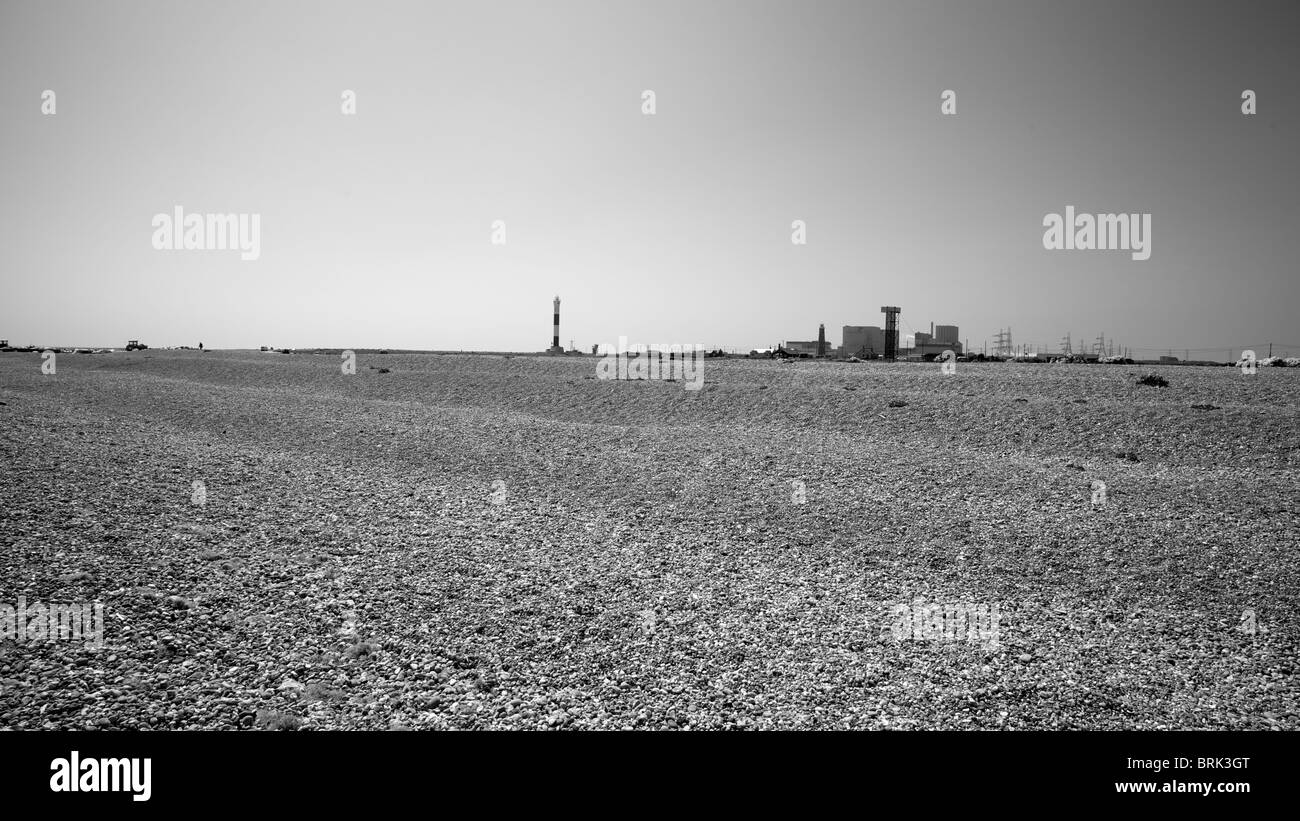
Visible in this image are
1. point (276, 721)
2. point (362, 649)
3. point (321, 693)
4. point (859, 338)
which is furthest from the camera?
point (859, 338)

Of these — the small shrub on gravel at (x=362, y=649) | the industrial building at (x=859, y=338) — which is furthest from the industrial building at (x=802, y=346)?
the small shrub on gravel at (x=362, y=649)

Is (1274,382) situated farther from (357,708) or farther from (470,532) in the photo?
(357,708)

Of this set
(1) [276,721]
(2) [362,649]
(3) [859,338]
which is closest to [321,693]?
(1) [276,721]

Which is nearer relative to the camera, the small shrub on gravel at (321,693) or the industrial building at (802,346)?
the small shrub on gravel at (321,693)

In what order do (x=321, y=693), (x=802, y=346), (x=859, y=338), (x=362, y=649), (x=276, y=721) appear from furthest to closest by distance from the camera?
(x=802, y=346)
(x=859, y=338)
(x=362, y=649)
(x=321, y=693)
(x=276, y=721)

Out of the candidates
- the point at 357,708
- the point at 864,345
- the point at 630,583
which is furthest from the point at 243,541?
the point at 864,345

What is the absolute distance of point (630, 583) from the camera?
1037 centimetres

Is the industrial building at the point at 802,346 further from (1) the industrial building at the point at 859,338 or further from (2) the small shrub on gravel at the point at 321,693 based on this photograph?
(2) the small shrub on gravel at the point at 321,693

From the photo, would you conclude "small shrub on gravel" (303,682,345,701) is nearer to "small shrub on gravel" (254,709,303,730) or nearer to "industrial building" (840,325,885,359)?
"small shrub on gravel" (254,709,303,730)

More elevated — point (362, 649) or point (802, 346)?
point (802, 346)

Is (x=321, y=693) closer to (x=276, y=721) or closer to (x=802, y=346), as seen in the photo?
(x=276, y=721)

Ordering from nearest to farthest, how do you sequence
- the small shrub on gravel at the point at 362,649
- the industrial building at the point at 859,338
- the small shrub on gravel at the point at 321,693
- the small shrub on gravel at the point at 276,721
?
the small shrub on gravel at the point at 276,721 → the small shrub on gravel at the point at 321,693 → the small shrub on gravel at the point at 362,649 → the industrial building at the point at 859,338
